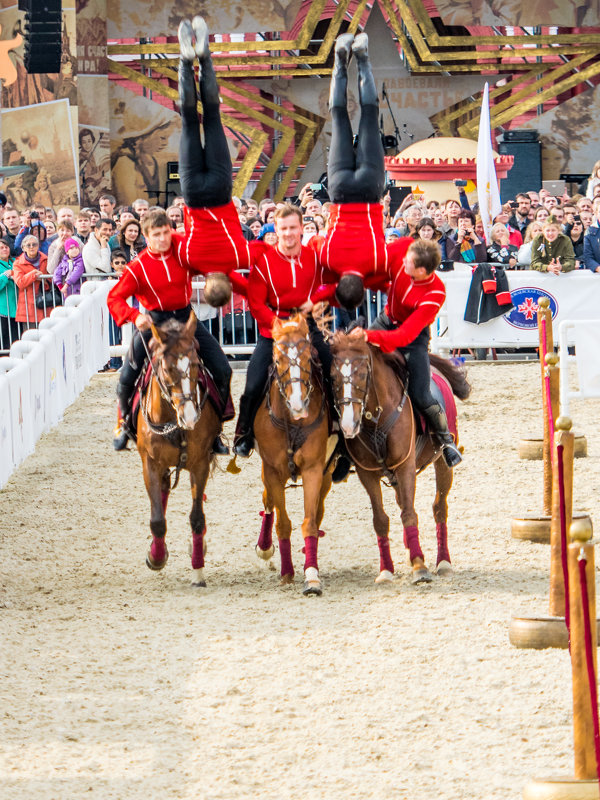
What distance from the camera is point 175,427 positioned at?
8352mm

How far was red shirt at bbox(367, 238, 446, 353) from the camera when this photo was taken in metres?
8.32

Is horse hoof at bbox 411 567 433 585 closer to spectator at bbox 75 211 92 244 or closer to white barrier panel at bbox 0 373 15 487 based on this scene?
white barrier panel at bbox 0 373 15 487

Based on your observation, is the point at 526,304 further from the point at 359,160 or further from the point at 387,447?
the point at 387,447

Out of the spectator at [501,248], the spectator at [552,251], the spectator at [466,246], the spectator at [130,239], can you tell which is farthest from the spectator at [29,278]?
the spectator at [552,251]

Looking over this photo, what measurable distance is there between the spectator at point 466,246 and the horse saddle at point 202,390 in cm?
829

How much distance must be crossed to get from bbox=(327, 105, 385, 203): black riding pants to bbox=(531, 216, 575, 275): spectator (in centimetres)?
750

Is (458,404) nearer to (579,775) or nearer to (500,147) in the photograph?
(579,775)

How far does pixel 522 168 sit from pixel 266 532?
838 inches

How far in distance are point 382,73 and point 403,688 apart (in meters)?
26.5

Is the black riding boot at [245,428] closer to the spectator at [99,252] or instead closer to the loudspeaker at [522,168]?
the spectator at [99,252]

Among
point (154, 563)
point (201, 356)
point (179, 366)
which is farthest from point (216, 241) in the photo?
point (154, 563)

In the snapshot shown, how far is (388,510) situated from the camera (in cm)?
1068

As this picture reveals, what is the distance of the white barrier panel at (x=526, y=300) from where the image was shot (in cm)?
1570

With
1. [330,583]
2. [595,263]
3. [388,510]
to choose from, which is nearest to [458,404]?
[595,263]
